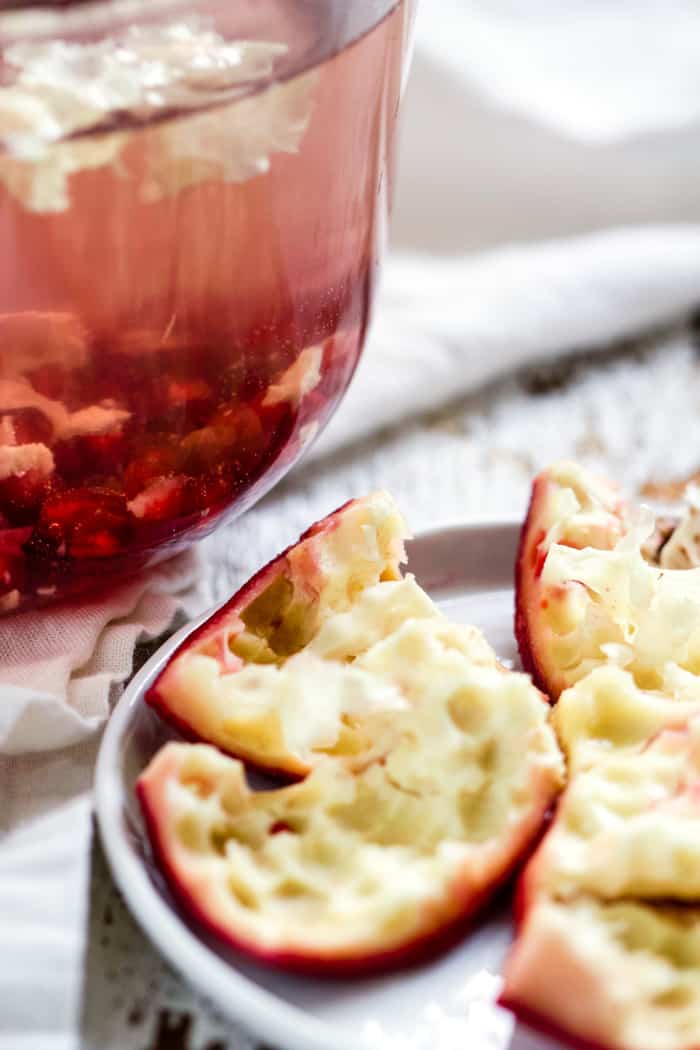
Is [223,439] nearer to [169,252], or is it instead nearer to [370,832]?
[169,252]

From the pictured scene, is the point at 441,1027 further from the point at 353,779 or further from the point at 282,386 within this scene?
the point at 282,386

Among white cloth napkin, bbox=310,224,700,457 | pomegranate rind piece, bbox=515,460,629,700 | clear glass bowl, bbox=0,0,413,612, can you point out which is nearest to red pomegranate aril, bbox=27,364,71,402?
clear glass bowl, bbox=0,0,413,612

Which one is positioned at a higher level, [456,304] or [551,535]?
[551,535]

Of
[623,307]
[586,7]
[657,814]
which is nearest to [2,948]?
[657,814]

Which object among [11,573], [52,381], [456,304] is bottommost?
[456,304]

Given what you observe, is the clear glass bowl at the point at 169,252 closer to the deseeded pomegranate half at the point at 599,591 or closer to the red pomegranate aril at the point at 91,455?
the red pomegranate aril at the point at 91,455

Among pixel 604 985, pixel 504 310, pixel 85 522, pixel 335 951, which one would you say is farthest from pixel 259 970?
pixel 504 310
